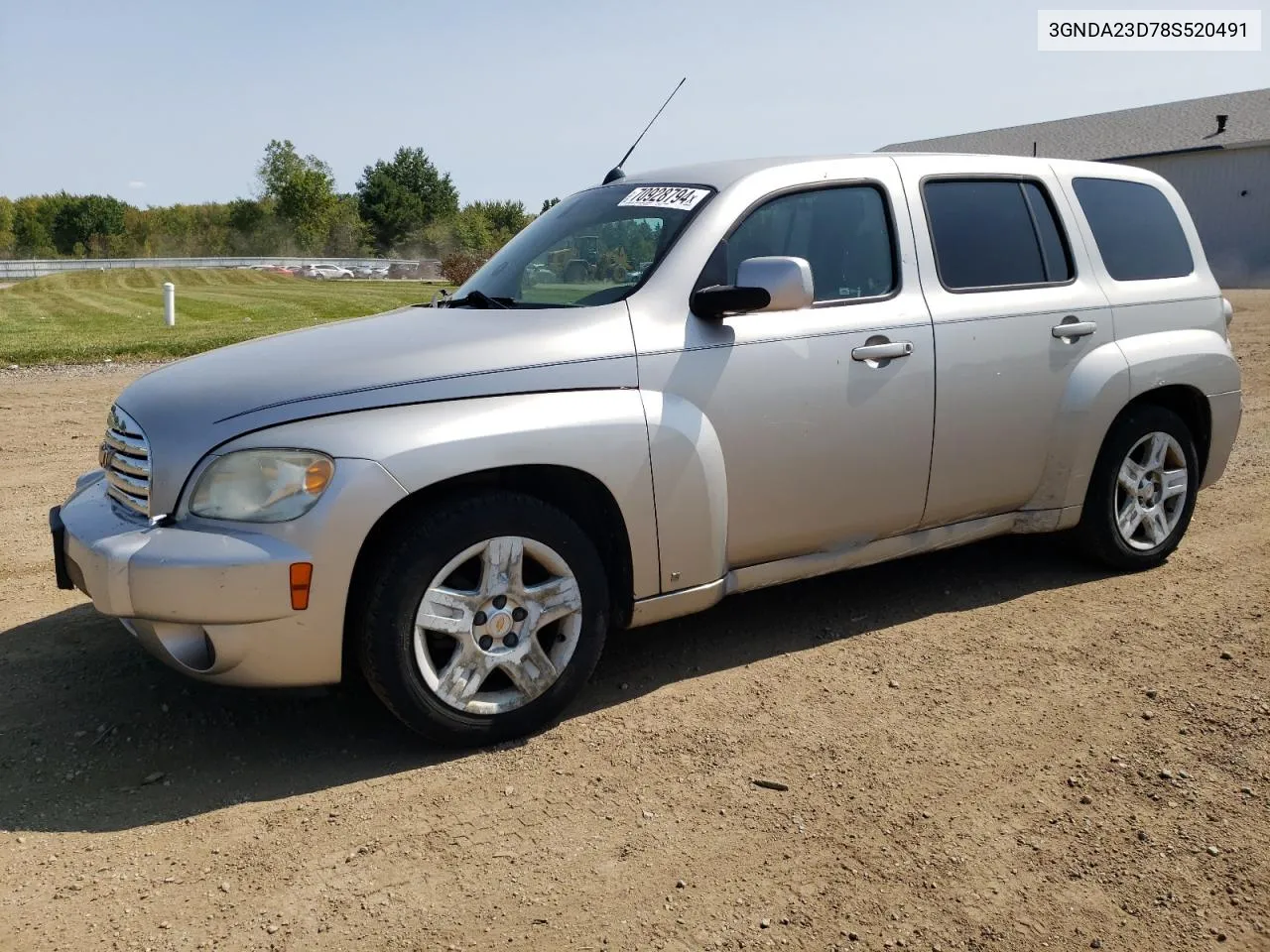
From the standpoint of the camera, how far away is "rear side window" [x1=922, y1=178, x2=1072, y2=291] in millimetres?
4789

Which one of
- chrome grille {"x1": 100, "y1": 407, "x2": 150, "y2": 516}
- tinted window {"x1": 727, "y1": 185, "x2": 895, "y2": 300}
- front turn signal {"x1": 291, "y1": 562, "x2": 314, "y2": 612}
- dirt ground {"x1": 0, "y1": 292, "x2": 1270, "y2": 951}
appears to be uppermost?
tinted window {"x1": 727, "y1": 185, "x2": 895, "y2": 300}

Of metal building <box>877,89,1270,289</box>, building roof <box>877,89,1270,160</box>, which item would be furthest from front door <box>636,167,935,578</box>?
building roof <box>877,89,1270,160</box>

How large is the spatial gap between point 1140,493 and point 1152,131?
48826 mm

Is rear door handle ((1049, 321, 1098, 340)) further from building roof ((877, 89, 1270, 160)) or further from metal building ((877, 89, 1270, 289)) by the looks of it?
building roof ((877, 89, 1270, 160))

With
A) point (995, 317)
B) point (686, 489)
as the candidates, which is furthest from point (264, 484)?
point (995, 317)

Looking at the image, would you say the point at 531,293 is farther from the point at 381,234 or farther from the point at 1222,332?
the point at 381,234

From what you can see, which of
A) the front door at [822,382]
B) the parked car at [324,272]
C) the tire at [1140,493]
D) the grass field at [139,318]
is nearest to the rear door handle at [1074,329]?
the tire at [1140,493]

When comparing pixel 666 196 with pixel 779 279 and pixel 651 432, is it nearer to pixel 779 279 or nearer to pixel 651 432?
pixel 779 279

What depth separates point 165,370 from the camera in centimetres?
414

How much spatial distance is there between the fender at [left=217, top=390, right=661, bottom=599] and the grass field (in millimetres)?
12673

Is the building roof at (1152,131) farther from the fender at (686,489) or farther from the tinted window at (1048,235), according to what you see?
the fender at (686,489)

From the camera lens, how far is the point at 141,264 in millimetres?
62031

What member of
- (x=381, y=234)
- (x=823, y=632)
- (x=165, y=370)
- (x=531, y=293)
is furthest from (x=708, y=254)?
(x=381, y=234)

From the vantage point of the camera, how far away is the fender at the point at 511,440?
3.47 m
